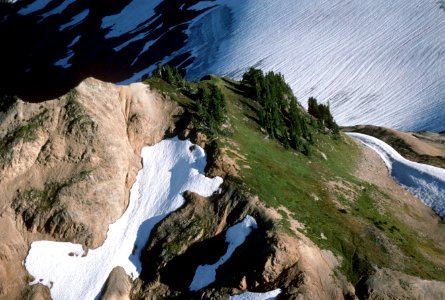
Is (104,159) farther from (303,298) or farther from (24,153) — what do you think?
(303,298)

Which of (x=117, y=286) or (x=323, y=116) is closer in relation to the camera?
(x=117, y=286)

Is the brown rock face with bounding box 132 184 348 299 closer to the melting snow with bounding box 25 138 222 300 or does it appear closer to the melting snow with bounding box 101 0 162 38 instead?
the melting snow with bounding box 25 138 222 300

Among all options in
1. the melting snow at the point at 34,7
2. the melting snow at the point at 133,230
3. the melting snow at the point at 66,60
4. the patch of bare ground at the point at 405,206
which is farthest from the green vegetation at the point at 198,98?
the melting snow at the point at 34,7

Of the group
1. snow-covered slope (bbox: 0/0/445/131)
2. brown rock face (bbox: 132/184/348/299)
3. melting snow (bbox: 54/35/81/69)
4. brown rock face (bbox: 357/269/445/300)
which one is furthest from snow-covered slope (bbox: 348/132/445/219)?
melting snow (bbox: 54/35/81/69)

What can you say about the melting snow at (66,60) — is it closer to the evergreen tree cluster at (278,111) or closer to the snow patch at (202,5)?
the snow patch at (202,5)

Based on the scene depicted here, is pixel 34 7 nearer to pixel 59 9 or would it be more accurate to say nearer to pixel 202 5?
pixel 59 9

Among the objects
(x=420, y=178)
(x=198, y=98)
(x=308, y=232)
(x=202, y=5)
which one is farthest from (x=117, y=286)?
(x=202, y=5)
